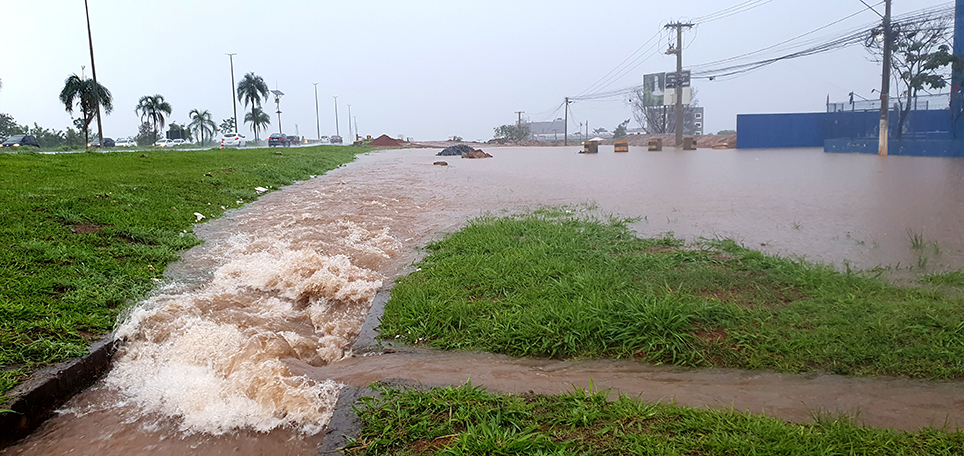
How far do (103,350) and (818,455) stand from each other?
3892 millimetres

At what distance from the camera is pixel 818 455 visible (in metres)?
2.24

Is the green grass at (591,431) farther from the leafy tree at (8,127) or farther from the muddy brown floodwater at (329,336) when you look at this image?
the leafy tree at (8,127)

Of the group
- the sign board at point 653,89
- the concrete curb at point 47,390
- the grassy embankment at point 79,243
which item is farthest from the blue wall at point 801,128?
the concrete curb at point 47,390

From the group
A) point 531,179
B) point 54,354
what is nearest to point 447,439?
point 54,354

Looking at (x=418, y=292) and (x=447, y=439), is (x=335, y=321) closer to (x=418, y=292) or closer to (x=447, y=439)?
(x=418, y=292)

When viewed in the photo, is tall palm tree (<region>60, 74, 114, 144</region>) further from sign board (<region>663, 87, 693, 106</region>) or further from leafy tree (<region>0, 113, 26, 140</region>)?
sign board (<region>663, 87, 693, 106</region>)

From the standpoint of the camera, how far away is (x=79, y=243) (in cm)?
570

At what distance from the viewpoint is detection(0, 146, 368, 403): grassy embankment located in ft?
12.0

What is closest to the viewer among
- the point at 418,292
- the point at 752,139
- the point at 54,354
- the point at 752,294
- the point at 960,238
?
the point at 54,354

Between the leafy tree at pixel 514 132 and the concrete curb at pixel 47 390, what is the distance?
84639 millimetres

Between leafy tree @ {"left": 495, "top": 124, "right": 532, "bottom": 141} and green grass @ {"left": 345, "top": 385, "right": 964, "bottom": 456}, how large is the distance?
85.3m

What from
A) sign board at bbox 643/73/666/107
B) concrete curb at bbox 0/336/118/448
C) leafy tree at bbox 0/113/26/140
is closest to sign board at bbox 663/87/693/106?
sign board at bbox 643/73/666/107

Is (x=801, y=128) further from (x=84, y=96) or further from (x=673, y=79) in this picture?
(x=84, y=96)

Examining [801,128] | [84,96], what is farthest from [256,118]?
[801,128]
